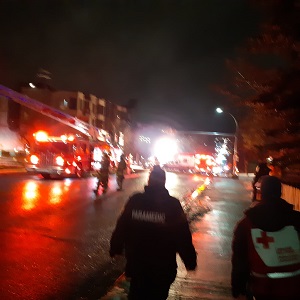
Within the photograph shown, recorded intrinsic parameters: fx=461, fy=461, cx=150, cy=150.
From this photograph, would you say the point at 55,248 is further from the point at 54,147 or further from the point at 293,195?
the point at 54,147

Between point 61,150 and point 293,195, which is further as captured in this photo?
point 61,150

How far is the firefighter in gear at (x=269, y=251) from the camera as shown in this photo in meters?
3.24

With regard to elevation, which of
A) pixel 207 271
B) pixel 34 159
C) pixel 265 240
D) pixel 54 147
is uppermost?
pixel 54 147

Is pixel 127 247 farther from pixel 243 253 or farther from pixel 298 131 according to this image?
pixel 298 131

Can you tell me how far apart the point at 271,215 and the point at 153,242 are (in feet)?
3.19

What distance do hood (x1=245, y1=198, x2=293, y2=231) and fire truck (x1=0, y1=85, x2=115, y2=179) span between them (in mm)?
21403

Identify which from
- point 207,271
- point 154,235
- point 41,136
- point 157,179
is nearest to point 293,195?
point 207,271

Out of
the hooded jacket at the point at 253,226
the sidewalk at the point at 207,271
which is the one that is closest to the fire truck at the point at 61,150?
the sidewalk at the point at 207,271

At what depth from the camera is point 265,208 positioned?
3.47 meters

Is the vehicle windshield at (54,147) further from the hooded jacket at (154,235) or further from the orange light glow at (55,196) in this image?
the hooded jacket at (154,235)

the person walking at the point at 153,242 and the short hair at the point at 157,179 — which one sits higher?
the short hair at the point at 157,179

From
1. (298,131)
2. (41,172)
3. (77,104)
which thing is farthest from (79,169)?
(77,104)

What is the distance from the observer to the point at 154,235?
12.3ft

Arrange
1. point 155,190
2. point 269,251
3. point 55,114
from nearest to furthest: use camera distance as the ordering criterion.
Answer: point 269,251
point 155,190
point 55,114
